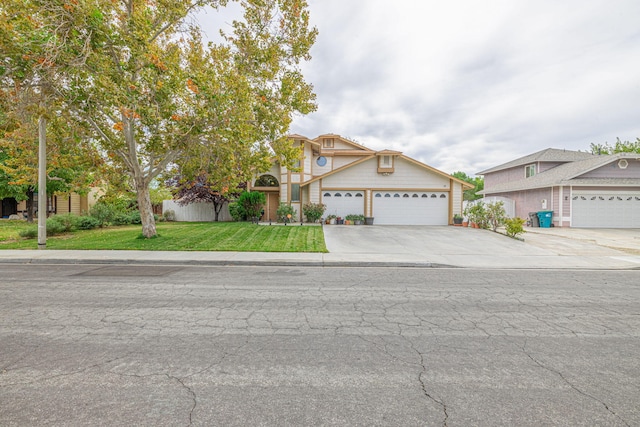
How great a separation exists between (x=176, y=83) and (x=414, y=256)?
996 cm

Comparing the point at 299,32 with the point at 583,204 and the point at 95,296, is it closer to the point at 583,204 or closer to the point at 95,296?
the point at 95,296

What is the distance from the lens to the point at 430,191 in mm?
22312

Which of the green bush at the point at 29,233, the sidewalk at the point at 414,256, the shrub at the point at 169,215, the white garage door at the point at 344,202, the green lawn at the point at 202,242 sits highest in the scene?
the white garage door at the point at 344,202

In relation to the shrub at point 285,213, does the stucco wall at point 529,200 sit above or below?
above

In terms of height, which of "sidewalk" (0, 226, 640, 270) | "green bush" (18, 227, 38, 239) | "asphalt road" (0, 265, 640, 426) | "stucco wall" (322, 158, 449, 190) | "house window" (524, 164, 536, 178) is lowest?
"asphalt road" (0, 265, 640, 426)

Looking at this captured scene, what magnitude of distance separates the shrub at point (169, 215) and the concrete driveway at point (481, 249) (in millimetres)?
14745

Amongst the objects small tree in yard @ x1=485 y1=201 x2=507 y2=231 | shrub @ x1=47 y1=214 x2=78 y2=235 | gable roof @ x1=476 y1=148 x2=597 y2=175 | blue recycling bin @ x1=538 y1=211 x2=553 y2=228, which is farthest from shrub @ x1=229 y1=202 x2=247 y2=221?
gable roof @ x1=476 y1=148 x2=597 y2=175

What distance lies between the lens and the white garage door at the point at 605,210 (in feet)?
71.6

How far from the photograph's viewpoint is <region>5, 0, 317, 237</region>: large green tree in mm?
9484

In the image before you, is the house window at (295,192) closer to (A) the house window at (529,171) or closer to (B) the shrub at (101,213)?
(B) the shrub at (101,213)

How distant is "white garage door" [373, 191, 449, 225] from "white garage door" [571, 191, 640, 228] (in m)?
8.92

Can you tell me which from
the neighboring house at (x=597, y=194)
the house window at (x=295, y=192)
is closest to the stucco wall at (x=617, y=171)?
the neighboring house at (x=597, y=194)

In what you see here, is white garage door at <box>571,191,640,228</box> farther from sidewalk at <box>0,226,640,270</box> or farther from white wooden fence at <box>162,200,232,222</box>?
white wooden fence at <box>162,200,232,222</box>

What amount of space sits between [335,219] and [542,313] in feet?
55.6
